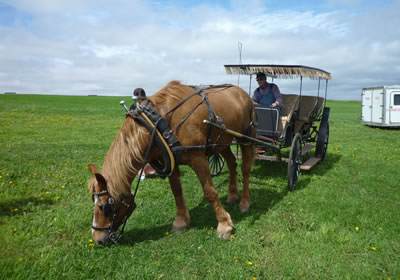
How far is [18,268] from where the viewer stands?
3.05 metres

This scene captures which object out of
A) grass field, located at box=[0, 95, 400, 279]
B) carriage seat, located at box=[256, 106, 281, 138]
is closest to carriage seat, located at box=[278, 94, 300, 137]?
carriage seat, located at box=[256, 106, 281, 138]

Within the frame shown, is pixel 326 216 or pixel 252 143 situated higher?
pixel 252 143

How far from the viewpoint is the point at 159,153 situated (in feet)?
12.9

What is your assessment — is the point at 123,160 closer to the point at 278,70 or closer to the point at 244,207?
the point at 244,207

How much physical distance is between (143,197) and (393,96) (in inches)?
750

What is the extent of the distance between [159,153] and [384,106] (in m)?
19.4

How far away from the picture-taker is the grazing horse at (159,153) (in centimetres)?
355

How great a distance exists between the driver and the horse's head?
4.36 meters

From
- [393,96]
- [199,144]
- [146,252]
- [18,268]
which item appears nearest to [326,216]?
[199,144]

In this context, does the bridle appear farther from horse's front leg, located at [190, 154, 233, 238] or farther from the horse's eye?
horse's front leg, located at [190, 154, 233, 238]

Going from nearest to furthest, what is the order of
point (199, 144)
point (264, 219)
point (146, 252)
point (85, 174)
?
point (146, 252) < point (199, 144) < point (264, 219) < point (85, 174)

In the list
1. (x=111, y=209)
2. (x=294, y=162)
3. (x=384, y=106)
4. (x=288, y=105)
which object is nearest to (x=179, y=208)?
(x=111, y=209)

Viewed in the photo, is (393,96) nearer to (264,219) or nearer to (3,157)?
(264,219)

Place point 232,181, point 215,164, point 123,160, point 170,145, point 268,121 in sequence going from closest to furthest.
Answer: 1. point 123,160
2. point 170,145
3. point 232,181
4. point 268,121
5. point 215,164
